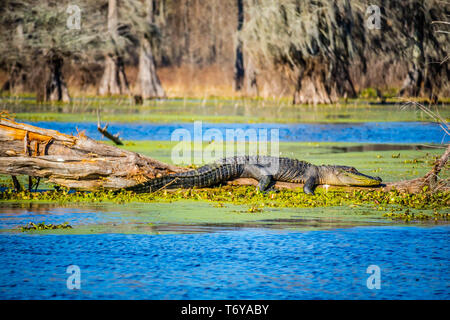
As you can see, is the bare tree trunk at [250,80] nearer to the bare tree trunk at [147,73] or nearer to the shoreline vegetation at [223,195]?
the bare tree trunk at [147,73]

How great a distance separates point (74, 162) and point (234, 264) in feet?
16.5

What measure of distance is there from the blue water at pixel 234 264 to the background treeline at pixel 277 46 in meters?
18.2

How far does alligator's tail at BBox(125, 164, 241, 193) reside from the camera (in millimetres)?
12547

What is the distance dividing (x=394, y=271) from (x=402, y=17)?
32.8 metres

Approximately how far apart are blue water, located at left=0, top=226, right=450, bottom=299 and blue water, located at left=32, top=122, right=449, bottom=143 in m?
14.7

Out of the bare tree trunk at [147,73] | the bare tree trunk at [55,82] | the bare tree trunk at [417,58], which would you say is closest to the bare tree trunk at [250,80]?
the bare tree trunk at [147,73]

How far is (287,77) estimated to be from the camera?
4381 cm

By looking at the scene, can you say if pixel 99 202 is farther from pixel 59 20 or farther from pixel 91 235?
pixel 59 20

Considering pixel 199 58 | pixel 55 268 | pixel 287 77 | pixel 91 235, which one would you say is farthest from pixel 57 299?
pixel 199 58

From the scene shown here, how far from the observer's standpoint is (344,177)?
12.9 m

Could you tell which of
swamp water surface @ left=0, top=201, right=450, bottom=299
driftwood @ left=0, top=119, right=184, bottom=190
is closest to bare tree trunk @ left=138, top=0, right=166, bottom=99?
driftwood @ left=0, top=119, right=184, bottom=190

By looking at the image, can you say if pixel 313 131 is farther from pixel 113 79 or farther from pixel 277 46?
pixel 113 79

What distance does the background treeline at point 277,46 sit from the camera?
3843cm

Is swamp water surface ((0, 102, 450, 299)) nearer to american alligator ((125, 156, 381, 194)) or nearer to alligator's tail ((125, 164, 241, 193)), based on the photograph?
alligator's tail ((125, 164, 241, 193))
